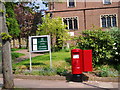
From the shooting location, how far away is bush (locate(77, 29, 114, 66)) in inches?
394

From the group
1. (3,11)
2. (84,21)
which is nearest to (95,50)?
(3,11)

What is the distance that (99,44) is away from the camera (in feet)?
33.4

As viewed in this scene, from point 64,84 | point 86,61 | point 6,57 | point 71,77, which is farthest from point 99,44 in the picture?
point 6,57

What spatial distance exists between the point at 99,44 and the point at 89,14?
2041 centimetres

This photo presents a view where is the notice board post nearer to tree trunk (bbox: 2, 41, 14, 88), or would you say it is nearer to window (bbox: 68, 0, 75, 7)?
tree trunk (bbox: 2, 41, 14, 88)

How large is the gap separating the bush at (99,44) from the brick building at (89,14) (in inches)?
760

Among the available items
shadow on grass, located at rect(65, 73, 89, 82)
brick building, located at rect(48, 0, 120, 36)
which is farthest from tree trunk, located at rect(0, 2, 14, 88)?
brick building, located at rect(48, 0, 120, 36)

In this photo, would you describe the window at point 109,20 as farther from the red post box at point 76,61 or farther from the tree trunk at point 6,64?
the tree trunk at point 6,64

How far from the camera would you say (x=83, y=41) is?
34.0 ft

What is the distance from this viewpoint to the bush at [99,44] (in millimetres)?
10008

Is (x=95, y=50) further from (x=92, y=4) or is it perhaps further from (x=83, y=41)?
(x=92, y=4)

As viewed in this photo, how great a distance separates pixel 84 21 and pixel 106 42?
2040 centimetres

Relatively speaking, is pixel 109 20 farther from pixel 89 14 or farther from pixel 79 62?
pixel 79 62

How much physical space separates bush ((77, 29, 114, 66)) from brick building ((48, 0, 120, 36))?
760 inches
